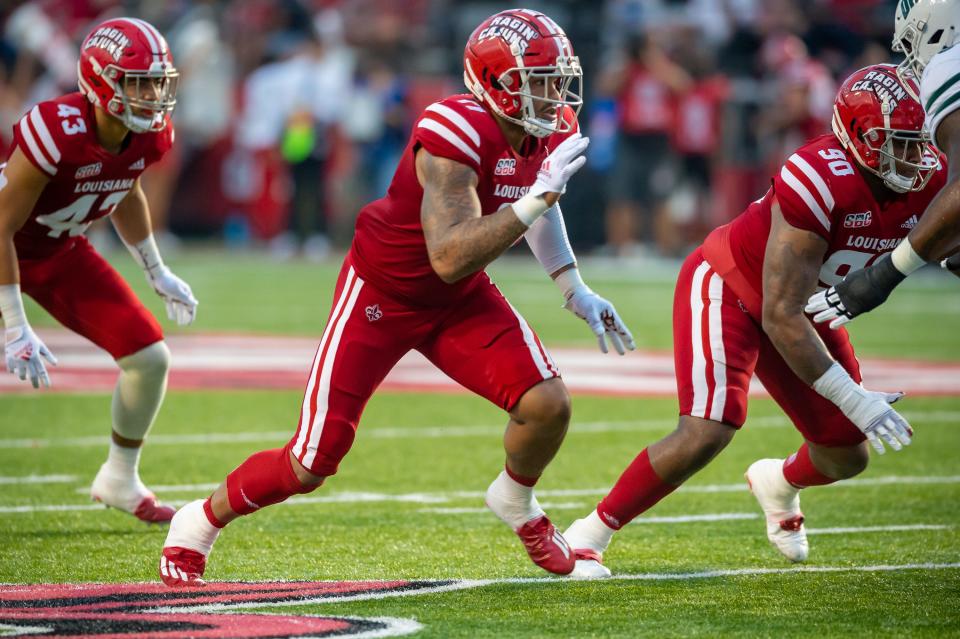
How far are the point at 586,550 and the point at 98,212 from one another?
7.22 feet

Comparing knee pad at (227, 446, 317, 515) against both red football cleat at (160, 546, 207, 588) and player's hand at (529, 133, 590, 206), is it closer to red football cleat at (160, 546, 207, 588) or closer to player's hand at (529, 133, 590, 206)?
red football cleat at (160, 546, 207, 588)

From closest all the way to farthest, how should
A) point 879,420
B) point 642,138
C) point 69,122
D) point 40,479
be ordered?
point 879,420, point 69,122, point 40,479, point 642,138

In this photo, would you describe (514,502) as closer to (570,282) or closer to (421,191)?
(570,282)

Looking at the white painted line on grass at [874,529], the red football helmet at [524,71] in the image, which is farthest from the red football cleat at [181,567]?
the white painted line on grass at [874,529]

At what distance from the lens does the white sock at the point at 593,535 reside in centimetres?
485

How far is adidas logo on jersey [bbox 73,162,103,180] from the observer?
5379 millimetres

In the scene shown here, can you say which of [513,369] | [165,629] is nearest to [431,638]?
[165,629]

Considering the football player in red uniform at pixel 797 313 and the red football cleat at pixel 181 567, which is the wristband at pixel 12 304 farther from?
the football player in red uniform at pixel 797 313

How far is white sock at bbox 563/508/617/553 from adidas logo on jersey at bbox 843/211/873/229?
1185 millimetres

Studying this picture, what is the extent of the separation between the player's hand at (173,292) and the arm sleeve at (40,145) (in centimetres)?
75

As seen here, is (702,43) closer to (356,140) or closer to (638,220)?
(638,220)

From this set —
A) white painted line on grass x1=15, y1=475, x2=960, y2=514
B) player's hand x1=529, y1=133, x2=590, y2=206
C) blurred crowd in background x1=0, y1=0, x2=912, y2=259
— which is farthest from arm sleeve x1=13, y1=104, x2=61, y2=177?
blurred crowd in background x1=0, y1=0, x2=912, y2=259

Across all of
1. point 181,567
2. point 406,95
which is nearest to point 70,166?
point 181,567

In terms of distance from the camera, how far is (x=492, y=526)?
5.56m
